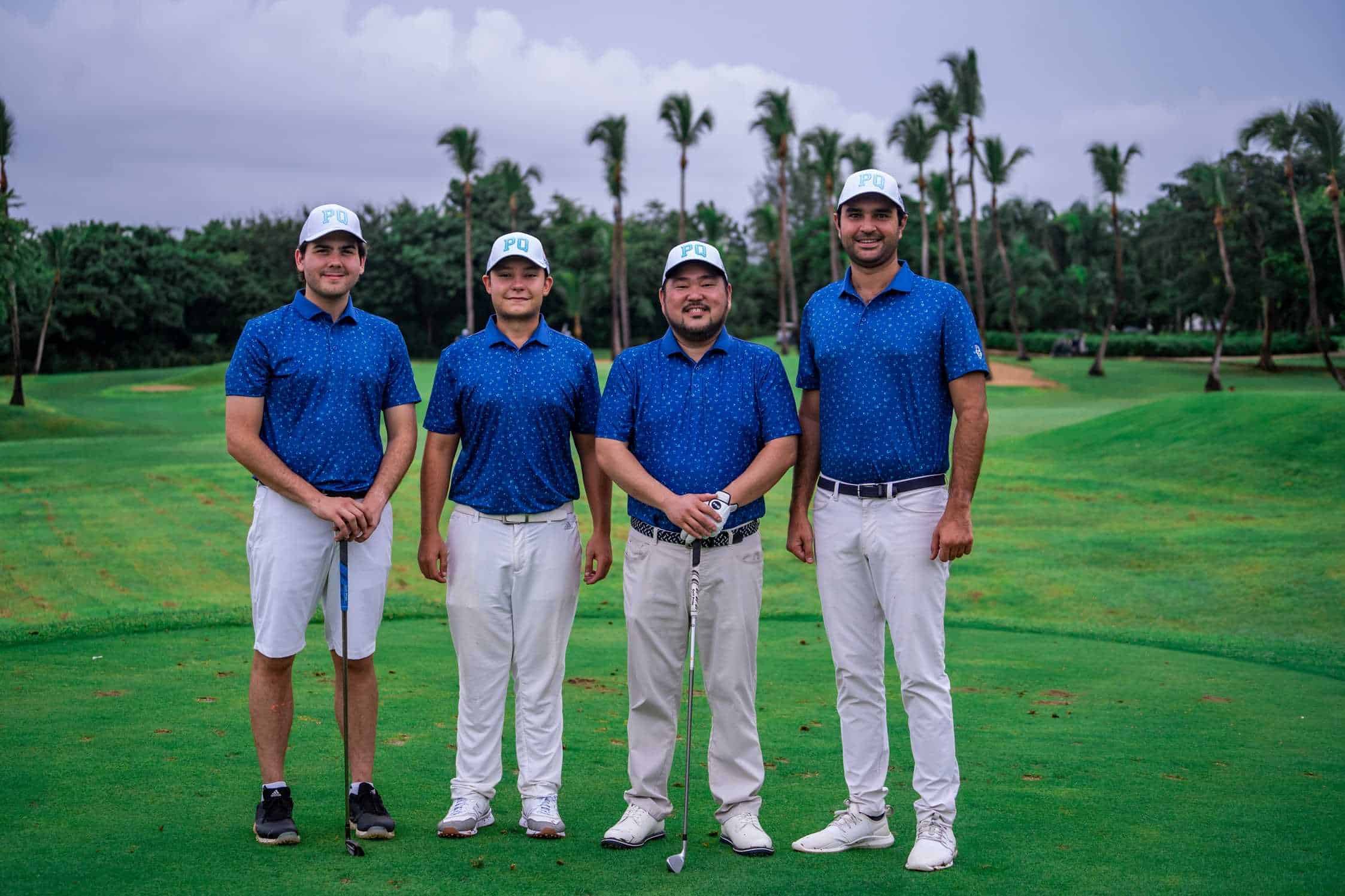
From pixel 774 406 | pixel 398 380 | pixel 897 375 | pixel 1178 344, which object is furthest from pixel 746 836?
pixel 1178 344

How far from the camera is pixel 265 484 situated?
4.35 metres

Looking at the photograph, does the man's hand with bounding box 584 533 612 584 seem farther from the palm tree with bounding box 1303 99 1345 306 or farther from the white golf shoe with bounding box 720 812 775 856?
the palm tree with bounding box 1303 99 1345 306

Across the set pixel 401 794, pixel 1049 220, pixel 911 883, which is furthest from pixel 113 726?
pixel 1049 220

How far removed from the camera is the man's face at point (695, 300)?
436 cm

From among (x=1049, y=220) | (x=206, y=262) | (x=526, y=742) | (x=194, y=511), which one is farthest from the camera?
(x=1049, y=220)

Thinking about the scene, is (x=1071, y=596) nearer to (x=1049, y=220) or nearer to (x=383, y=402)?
(x=383, y=402)

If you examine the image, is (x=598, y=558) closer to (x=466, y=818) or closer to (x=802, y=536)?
(x=802, y=536)

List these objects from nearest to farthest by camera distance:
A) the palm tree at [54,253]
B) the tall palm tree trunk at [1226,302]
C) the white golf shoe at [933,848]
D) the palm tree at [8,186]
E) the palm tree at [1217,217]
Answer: the white golf shoe at [933,848]
the palm tree at [8,186]
the tall palm tree trunk at [1226,302]
the palm tree at [1217,217]
the palm tree at [54,253]

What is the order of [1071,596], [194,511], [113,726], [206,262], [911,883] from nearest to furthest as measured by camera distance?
[911,883] → [113,726] → [1071,596] → [194,511] → [206,262]

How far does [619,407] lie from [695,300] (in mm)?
453

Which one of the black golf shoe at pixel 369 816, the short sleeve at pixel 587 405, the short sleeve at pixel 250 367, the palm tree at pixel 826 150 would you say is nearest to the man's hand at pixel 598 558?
the short sleeve at pixel 587 405

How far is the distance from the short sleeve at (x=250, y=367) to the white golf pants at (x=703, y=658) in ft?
4.62

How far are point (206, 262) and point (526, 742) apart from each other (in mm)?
53816

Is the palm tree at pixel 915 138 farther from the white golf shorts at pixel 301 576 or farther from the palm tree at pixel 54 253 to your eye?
the white golf shorts at pixel 301 576
